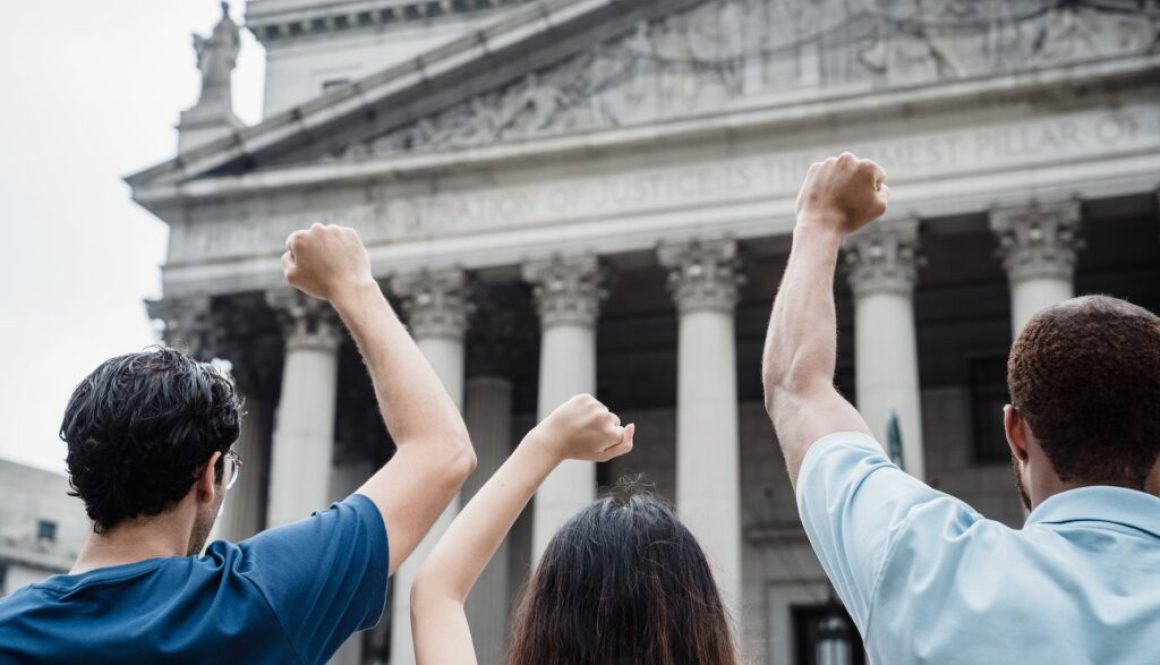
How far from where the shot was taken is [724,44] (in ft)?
96.5

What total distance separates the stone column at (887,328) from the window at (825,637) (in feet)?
12.5

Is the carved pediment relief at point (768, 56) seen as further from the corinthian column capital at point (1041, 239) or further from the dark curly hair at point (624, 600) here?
the dark curly hair at point (624, 600)

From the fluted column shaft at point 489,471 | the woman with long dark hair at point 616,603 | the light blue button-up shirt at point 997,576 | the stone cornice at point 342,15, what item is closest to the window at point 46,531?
the stone cornice at point 342,15

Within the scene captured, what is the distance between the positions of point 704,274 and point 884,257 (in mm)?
3463

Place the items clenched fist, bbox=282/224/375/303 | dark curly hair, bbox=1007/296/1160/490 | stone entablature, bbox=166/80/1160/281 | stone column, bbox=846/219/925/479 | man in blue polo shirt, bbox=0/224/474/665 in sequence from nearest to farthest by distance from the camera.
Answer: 1. dark curly hair, bbox=1007/296/1160/490
2. man in blue polo shirt, bbox=0/224/474/665
3. clenched fist, bbox=282/224/375/303
4. stone column, bbox=846/219/925/479
5. stone entablature, bbox=166/80/1160/281

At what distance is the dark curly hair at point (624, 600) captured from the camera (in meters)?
3.55

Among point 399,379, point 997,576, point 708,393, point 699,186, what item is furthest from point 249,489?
point 997,576

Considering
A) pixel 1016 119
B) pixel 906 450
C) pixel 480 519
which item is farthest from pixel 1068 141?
pixel 480 519

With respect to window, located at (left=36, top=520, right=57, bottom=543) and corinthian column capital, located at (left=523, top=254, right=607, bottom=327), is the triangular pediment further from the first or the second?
window, located at (left=36, top=520, right=57, bottom=543)

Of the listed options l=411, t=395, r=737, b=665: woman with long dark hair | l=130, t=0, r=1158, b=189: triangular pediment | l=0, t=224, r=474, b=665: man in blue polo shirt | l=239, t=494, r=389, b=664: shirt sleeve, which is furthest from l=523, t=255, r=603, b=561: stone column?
l=239, t=494, r=389, b=664: shirt sleeve

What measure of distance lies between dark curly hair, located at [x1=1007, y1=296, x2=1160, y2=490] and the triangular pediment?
2466 cm

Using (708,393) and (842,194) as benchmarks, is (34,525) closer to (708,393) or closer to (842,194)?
(708,393)

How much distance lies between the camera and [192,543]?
3.71 meters

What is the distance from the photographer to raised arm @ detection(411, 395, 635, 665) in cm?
406
